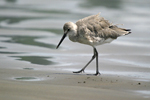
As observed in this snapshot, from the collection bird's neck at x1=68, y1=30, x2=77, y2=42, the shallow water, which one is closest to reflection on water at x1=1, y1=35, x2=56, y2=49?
the shallow water

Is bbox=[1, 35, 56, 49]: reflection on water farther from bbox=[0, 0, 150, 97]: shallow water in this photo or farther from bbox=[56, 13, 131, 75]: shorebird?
bbox=[56, 13, 131, 75]: shorebird

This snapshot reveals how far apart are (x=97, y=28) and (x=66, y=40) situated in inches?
176

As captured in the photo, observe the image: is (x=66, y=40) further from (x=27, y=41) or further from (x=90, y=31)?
(x=90, y=31)

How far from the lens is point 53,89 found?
7.36m

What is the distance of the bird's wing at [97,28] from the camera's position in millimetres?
9124

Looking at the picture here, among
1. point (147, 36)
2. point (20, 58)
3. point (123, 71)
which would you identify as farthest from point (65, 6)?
point (123, 71)

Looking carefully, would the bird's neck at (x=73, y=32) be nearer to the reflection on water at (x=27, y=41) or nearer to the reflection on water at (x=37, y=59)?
the reflection on water at (x=37, y=59)

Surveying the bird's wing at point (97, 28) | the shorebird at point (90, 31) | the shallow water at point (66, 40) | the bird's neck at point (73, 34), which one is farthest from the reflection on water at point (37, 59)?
the bird's wing at point (97, 28)

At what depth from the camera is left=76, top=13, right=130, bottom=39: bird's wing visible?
9.12m

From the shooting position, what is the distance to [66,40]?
45.1ft

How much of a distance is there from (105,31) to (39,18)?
844 cm

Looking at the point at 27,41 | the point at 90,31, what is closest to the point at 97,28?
the point at 90,31

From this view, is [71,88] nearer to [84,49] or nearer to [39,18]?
[84,49]

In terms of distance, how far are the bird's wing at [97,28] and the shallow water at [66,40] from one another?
917 millimetres
